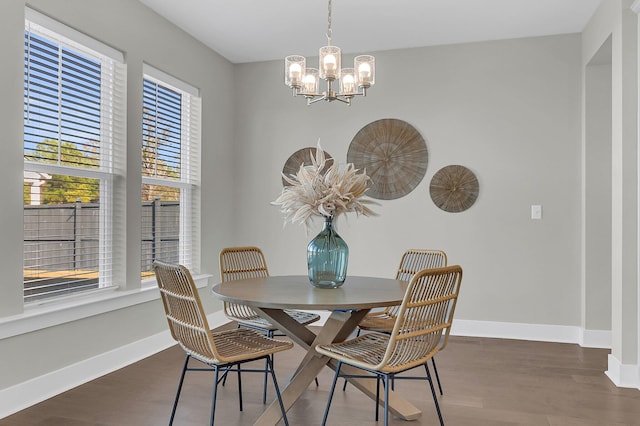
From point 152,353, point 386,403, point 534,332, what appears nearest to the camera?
point 386,403

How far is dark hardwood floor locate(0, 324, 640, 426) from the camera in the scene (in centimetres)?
268

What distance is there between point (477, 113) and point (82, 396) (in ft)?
12.5

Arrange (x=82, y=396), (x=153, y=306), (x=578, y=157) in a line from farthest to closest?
(x=578, y=157)
(x=153, y=306)
(x=82, y=396)

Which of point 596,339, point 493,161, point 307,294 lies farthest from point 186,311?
point 596,339

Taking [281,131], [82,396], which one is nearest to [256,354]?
[82,396]

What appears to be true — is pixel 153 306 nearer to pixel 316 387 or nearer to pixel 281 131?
pixel 316 387

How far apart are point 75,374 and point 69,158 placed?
4.42ft

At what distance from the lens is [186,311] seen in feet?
7.43

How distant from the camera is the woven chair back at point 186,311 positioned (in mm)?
2164

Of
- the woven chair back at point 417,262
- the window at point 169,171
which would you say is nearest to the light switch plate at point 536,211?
the woven chair back at point 417,262

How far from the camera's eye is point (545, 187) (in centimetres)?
447

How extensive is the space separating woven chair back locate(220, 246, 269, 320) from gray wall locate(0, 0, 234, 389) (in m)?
0.80

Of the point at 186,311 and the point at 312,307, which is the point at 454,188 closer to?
the point at 312,307

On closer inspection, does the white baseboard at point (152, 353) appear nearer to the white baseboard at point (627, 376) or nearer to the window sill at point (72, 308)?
the white baseboard at point (627, 376)
